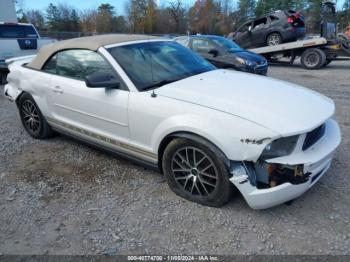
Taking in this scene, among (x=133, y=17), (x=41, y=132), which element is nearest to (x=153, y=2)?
(x=133, y=17)

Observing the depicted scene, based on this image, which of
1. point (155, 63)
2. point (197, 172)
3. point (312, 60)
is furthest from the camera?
point (312, 60)

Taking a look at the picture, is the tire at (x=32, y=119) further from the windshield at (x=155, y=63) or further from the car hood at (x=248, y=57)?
the car hood at (x=248, y=57)

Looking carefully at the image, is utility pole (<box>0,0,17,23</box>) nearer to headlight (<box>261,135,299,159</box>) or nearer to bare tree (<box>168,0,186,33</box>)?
headlight (<box>261,135,299,159</box>)

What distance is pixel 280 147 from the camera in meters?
2.75

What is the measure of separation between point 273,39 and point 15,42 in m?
10.2

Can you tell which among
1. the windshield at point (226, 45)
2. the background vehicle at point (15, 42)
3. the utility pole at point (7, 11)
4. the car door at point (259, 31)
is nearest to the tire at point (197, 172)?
the windshield at point (226, 45)

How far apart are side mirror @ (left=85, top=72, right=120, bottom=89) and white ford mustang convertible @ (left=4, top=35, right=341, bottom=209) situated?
0.01 m

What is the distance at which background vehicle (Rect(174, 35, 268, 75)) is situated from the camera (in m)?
8.89

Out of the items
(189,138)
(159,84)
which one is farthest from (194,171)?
(159,84)

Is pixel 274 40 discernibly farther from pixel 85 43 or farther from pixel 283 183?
pixel 283 183

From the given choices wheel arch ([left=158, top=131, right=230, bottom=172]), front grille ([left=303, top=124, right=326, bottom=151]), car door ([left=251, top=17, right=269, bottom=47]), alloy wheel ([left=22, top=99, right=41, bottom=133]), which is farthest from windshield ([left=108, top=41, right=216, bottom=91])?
car door ([left=251, top=17, right=269, bottom=47])

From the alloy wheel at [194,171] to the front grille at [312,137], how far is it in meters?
0.84

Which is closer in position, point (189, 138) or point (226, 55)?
point (189, 138)

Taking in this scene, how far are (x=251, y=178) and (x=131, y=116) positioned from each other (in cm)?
137
